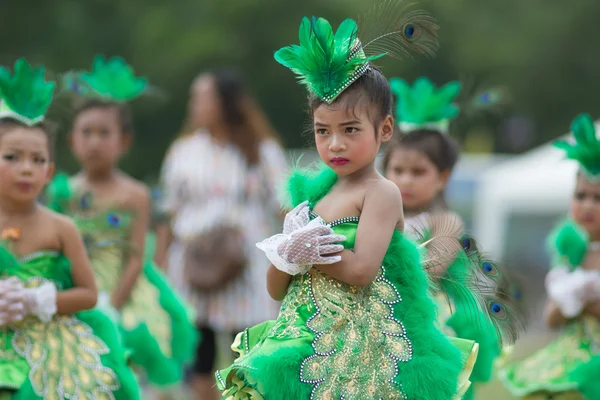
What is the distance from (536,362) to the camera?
5984 mm

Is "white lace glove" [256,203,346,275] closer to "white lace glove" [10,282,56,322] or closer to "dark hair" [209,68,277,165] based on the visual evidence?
"white lace glove" [10,282,56,322]

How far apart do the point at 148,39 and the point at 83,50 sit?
1543 millimetres

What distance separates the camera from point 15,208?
15.8ft

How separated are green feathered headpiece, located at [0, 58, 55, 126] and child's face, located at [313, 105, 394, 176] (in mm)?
1621

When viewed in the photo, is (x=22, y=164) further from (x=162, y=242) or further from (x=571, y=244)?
(x=162, y=242)

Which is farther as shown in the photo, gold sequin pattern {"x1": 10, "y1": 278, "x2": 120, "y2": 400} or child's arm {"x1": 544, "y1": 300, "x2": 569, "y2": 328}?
child's arm {"x1": 544, "y1": 300, "x2": 569, "y2": 328}

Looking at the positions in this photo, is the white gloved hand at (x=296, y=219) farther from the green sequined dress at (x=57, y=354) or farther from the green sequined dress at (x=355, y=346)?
the green sequined dress at (x=57, y=354)

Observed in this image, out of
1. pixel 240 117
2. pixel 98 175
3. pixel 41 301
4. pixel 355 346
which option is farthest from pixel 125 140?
pixel 355 346

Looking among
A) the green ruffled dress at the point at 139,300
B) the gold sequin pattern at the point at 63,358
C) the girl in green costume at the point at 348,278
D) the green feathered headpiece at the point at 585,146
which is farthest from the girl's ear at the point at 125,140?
the girl in green costume at the point at 348,278

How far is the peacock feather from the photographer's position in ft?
13.5

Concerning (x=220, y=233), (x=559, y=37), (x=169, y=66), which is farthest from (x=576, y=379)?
(x=559, y=37)

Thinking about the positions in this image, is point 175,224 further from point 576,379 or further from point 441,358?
point 441,358

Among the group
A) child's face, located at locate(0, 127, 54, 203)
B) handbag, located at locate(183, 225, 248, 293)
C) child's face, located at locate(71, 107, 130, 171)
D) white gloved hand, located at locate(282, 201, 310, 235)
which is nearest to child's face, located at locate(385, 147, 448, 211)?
white gloved hand, located at locate(282, 201, 310, 235)

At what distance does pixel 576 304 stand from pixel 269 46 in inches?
788
